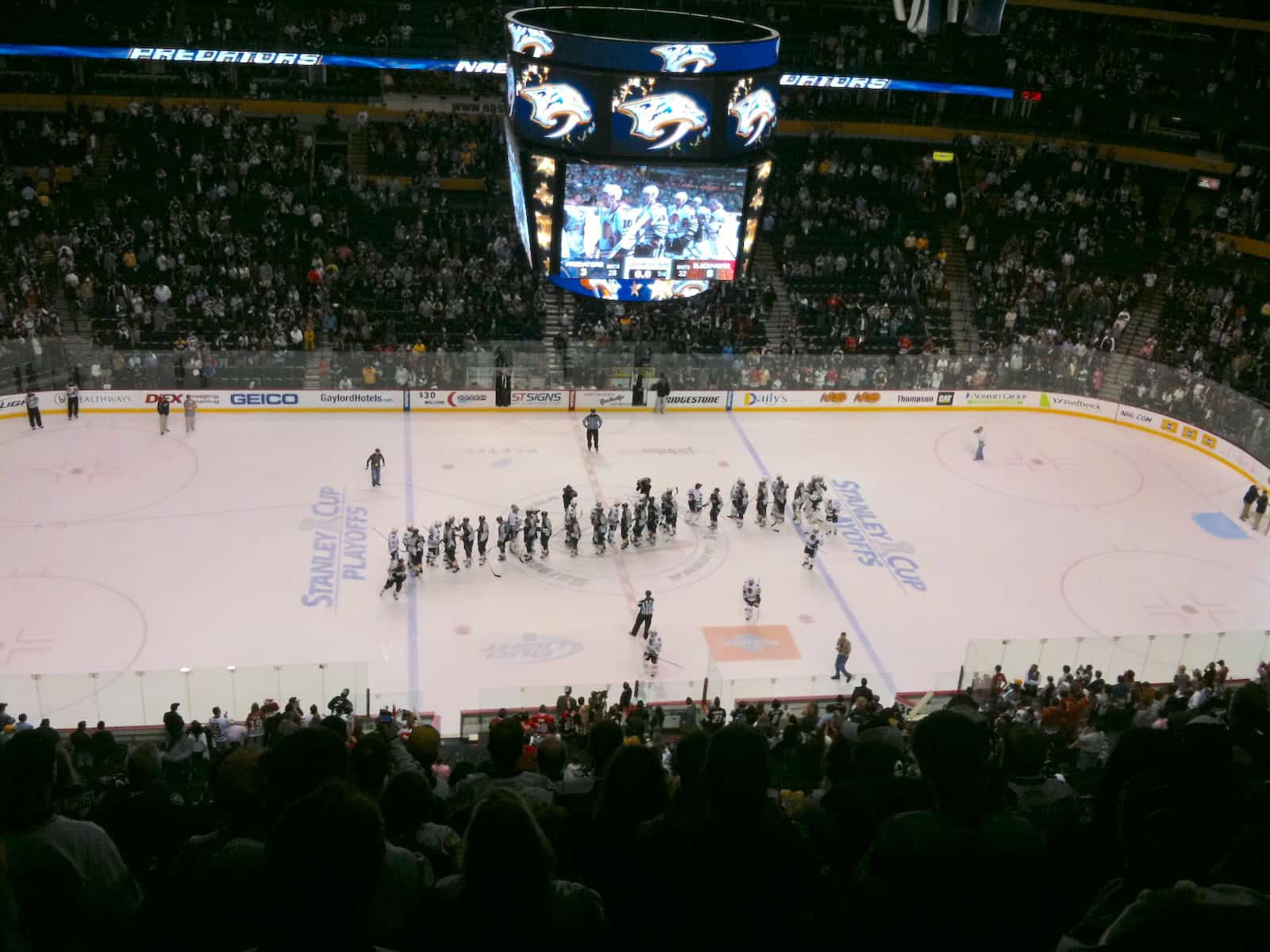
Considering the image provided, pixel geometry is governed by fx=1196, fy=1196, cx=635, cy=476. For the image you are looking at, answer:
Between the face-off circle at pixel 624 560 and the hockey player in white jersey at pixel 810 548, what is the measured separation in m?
1.74

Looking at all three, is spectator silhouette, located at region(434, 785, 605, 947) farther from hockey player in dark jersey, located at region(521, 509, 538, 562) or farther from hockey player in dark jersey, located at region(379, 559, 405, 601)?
hockey player in dark jersey, located at region(521, 509, 538, 562)

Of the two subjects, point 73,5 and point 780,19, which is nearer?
point 73,5

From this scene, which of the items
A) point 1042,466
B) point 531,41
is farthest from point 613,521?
point 1042,466

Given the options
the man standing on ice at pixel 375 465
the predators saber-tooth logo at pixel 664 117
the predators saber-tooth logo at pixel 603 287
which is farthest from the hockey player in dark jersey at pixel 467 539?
the predators saber-tooth logo at pixel 664 117

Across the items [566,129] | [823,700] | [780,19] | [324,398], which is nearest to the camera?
[823,700]

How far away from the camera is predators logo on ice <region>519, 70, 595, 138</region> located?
24.2 m

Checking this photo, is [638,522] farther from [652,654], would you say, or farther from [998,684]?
[998,684]

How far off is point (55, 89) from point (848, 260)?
2583 cm

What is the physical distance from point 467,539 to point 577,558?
8.16ft

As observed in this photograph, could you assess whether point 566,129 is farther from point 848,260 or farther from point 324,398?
point 848,260

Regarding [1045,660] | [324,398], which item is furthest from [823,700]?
[324,398]

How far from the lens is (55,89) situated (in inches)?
1485

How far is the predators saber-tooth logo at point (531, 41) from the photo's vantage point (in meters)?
23.8

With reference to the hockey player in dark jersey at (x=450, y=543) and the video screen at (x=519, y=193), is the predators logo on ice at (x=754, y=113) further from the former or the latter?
the hockey player in dark jersey at (x=450, y=543)
